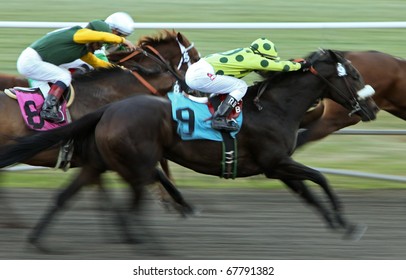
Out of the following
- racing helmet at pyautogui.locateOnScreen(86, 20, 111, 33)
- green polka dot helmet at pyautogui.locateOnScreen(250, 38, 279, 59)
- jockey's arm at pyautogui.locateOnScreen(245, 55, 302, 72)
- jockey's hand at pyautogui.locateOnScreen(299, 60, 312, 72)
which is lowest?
jockey's hand at pyautogui.locateOnScreen(299, 60, 312, 72)

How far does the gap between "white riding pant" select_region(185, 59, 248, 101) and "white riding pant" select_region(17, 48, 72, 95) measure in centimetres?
113

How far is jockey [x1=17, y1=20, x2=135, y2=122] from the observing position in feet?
23.5

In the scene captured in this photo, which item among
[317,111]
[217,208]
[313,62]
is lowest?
[217,208]

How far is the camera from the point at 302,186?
684cm

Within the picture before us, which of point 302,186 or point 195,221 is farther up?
point 302,186

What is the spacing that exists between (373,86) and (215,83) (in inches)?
82.2

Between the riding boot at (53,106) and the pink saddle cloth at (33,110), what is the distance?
37 millimetres

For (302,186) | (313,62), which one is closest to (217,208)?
(302,186)

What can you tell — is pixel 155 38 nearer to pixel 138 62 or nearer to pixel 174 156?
pixel 138 62

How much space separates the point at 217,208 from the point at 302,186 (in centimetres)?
111

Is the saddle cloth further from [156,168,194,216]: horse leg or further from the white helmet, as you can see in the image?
the white helmet

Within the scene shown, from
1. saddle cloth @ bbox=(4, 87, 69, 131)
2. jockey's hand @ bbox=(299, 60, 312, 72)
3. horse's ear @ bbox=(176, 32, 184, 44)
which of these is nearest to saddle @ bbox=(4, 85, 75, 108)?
saddle cloth @ bbox=(4, 87, 69, 131)

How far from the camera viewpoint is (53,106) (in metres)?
6.96
